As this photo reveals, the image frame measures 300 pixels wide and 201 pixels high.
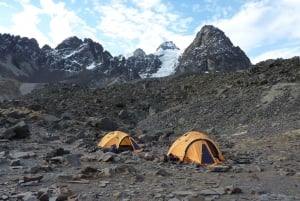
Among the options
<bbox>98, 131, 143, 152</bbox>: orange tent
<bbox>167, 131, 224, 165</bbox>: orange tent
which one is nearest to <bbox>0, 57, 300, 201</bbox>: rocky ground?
<bbox>167, 131, 224, 165</bbox>: orange tent

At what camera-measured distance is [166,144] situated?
90.0 feet

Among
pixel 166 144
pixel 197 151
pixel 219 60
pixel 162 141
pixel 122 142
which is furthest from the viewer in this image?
pixel 219 60

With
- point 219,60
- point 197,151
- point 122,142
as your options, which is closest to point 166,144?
point 122,142

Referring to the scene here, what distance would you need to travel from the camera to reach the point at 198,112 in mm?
38406

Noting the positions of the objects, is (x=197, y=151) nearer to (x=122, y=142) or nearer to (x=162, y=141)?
(x=122, y=142)

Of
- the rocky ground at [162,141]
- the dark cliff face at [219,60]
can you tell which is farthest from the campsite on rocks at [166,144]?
the dark cliff face at [219,60]

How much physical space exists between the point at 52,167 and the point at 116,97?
3870cm

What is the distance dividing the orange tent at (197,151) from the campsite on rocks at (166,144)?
1.7 inches

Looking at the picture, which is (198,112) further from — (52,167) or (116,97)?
(52,167)

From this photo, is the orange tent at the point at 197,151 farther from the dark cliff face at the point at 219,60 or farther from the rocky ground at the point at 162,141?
the dark cliff face at the point at 219,60

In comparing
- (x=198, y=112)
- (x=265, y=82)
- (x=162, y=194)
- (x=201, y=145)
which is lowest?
(x=162, y=194)

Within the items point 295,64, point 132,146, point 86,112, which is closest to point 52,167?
point 132,146

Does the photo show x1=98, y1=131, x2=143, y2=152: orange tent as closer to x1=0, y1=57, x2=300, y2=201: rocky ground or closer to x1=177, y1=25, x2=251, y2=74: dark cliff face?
x1=0, y1=57, x2=300, y2=201: rocky ground

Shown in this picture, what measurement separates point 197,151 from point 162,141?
10.0m
